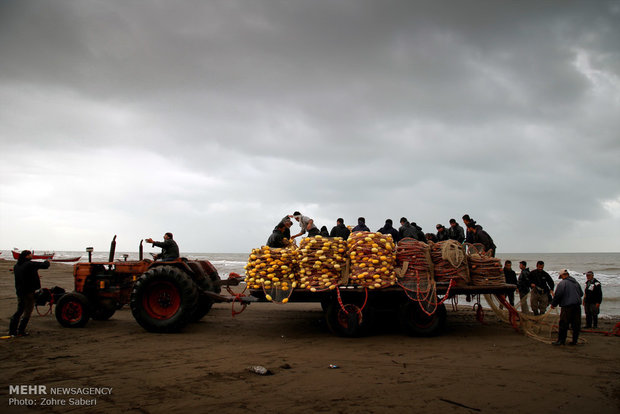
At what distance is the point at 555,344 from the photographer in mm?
7078

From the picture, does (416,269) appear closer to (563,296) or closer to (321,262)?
(321,262)

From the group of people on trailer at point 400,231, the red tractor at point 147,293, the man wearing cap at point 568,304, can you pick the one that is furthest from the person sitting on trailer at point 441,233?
the red tractor at point 147,293

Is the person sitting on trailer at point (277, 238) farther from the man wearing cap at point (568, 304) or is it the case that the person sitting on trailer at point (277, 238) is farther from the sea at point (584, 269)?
the man wearing cap at point (568, 304)

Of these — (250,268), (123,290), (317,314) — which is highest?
(250,268)

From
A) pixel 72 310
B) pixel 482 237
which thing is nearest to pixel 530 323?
pixel 482 237

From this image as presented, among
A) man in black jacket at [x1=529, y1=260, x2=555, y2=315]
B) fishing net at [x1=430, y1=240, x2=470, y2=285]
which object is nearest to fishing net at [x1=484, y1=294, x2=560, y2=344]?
fishing net at [x1=430, y1=240, x2=470, y2=285]

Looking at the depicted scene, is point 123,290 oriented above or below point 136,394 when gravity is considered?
above

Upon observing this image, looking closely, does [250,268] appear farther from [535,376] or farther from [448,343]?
[535,376]

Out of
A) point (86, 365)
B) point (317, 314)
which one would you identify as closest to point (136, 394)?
point (86, 365)

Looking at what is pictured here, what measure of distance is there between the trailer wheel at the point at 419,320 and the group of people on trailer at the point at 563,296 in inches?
62.7

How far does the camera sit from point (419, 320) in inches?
297

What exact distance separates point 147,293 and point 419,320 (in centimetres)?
580

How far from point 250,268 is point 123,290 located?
12.6 feet

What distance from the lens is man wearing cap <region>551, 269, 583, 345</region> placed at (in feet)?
22.5
